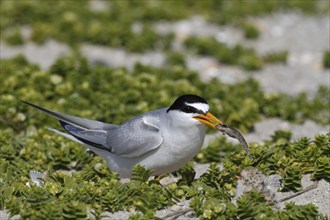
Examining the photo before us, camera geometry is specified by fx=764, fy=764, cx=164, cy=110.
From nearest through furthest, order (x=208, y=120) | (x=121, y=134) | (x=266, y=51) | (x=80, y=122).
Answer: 1. (x=208, y=120)
2. (x=121, y=134)
3. (x=80, y=122)
4. (x=266, y=51)

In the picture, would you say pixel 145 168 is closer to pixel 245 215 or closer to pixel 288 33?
pixel 245 215

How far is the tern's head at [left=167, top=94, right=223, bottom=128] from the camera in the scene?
17.7ft

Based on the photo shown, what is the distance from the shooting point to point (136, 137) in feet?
18.8

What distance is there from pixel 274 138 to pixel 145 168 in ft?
5.62

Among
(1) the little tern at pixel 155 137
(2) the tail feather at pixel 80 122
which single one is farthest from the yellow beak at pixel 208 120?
(2) the tail feather at pixel 80 122

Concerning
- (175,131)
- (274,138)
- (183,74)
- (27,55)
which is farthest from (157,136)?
(27,55)

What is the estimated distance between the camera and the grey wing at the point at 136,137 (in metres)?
5.61

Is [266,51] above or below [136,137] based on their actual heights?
above

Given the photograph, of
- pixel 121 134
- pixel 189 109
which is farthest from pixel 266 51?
pixel 189 109

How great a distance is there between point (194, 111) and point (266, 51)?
4460 mm

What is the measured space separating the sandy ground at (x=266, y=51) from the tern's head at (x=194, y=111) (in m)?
1.76

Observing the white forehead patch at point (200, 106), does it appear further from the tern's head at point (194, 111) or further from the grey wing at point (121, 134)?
the grey wing at point (121, 134)

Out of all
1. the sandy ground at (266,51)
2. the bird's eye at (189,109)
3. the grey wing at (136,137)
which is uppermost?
the sandy ground at (266,51)

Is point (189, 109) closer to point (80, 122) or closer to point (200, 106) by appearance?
point (200, 106)
